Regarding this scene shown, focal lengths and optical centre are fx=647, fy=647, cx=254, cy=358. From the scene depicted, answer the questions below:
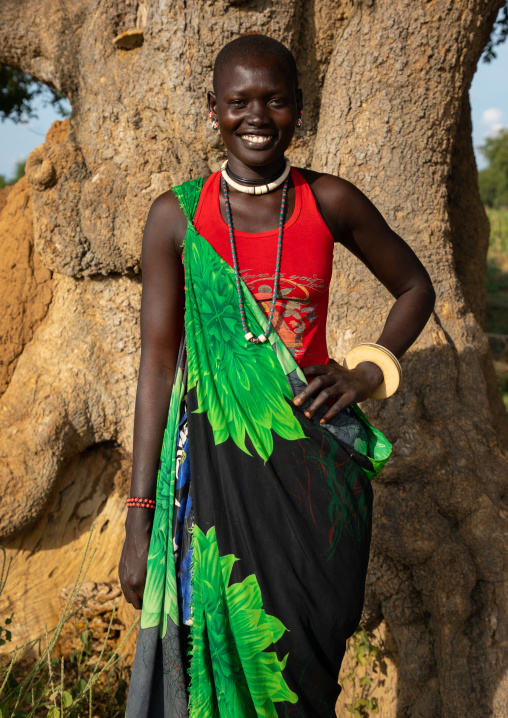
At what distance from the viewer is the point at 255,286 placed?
5.50ft

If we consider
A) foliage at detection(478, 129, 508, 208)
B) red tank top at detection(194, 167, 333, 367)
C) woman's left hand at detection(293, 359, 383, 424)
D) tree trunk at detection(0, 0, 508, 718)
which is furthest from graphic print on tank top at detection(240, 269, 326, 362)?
foliage at detection(478, 129, 508, 208)

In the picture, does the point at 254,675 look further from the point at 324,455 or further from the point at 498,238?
the point at 498,238

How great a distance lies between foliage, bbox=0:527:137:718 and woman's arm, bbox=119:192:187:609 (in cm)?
85

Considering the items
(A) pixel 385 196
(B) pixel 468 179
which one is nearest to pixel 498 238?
(B) pixel 468 179

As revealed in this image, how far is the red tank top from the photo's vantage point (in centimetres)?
167

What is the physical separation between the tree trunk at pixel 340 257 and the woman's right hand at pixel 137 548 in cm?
124

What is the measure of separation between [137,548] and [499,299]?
10.9m

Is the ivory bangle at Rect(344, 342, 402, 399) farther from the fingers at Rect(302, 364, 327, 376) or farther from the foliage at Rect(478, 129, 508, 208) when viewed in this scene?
the foliage at Rect(478, 129, 508, 208)

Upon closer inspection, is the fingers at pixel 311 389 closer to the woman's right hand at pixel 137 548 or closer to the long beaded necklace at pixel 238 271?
the long beaded necklace at pixel 238 271

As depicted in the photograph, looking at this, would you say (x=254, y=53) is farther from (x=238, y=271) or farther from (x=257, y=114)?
(x=238, y=271)

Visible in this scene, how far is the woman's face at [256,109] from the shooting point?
1604 millimetres

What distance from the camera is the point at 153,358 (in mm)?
1778

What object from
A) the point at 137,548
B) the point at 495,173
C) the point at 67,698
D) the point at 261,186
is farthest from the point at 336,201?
the point at 495,173

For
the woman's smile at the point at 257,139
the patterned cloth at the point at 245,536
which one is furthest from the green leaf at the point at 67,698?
the woman's smile at the point at 257,139
